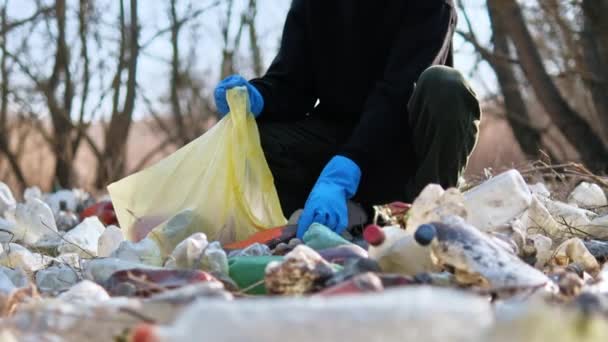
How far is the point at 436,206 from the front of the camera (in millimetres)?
1730

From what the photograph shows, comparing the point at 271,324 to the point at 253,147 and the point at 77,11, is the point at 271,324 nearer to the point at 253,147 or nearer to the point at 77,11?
the point at 253,147

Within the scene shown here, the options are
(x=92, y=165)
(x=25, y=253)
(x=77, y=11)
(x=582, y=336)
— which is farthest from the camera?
(x=92, y=165)

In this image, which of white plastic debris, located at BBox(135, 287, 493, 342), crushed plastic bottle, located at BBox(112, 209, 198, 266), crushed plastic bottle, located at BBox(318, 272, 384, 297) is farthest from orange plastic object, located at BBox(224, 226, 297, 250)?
white plastic debris, located at BBox(135, 287, 493, 342)

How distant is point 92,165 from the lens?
6.96 m

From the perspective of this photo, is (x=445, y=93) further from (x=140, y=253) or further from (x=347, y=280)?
(x=347, y=280)

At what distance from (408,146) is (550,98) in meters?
2.40

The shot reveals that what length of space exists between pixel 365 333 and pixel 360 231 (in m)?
1.80

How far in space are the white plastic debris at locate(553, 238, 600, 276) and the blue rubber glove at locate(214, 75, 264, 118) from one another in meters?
1.03

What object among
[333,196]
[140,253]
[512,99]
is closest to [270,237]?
[333,196]

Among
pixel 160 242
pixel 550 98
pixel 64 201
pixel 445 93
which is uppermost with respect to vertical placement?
pixel 445 93

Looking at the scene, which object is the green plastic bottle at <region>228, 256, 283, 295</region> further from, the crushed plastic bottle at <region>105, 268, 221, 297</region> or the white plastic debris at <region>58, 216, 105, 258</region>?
the white plastic debris at <region>58, 216, 105, 258</region>

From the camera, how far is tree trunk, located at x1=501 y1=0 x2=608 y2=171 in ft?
15.5

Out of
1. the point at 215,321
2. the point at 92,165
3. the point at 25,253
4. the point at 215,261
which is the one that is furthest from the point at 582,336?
the point at 92,165

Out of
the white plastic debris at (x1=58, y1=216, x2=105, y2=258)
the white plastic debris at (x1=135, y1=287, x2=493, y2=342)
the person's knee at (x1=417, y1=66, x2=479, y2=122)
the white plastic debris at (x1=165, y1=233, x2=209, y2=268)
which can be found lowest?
the white plastic debris at (x1=58, y1=216, x2=105, y2=258)
